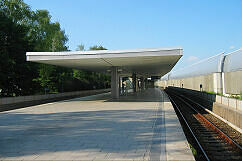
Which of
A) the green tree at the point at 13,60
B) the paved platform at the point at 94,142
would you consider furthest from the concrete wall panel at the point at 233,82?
the green tree at the point at 13,60

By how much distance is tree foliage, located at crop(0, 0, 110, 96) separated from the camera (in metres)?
22.7

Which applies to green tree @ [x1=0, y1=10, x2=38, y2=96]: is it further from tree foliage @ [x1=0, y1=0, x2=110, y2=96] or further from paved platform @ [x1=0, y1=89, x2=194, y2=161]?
paved platform @ [x1=0, y1=89, x2=194, y2=161]

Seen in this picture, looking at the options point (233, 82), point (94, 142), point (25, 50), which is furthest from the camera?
point (25, 50)

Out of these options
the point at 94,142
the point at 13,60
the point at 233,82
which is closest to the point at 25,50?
the point at 13,60

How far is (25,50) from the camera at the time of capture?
25062mm

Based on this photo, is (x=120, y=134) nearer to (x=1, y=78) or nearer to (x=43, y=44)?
(x=1, y=78)

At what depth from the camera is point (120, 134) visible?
21.5ft

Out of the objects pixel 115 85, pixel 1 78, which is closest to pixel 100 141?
pixel 115 85

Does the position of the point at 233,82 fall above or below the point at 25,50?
below

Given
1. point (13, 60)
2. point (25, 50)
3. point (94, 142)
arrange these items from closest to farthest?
point (94, 142) < point (13, 60) < point (25, 50)

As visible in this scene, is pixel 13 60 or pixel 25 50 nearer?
pixel 13 60

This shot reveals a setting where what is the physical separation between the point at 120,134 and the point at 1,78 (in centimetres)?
1934

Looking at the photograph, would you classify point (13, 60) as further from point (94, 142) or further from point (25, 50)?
point (94, 142)

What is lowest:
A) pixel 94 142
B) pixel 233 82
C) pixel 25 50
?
pixel 94 142
